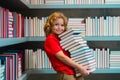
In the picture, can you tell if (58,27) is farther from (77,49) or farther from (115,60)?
(115,60)

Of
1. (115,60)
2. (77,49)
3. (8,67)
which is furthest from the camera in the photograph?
(115,60)

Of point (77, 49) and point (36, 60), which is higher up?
point (77, 49)

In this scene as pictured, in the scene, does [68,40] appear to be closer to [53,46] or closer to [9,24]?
[53,46]

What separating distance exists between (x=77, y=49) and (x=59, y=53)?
15 cm

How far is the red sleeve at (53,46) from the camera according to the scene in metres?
1.95

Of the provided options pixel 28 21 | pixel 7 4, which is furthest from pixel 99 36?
pixel 7 4

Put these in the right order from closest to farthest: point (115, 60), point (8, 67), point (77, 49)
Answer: point (8, 67) → point (77, 49) → point (115, 60)

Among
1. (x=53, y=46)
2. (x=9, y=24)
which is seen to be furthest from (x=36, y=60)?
(x=9, y=24)

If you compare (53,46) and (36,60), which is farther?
(36,60)

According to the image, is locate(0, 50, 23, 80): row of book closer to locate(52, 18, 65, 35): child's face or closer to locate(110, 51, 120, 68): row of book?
locate(52, 18, 65, 35): child's face

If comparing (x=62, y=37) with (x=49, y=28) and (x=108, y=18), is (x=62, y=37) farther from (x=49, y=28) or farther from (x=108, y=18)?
(x=108, y=18)

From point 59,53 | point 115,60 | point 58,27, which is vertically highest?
point 58,27

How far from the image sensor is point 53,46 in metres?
1.95

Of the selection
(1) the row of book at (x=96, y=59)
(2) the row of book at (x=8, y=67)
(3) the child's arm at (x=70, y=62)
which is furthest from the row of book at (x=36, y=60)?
(3) the child's arm at (x=70, y=62)
